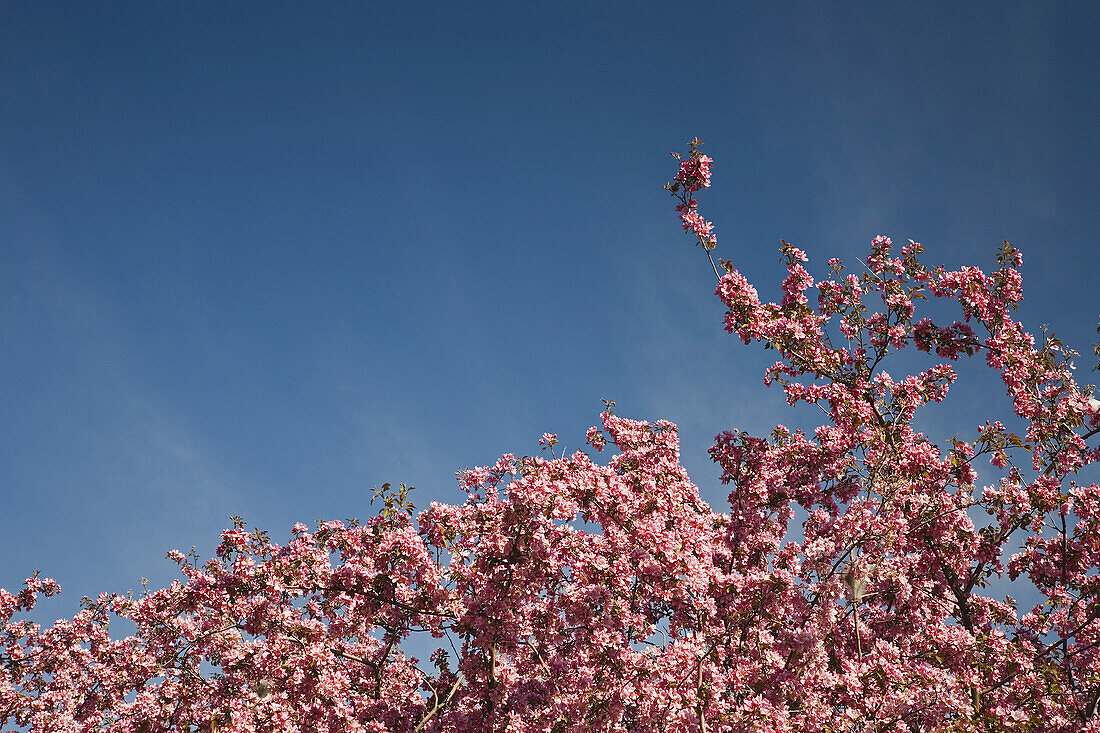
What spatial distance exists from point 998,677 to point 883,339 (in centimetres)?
546

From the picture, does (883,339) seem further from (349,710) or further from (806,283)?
(349,710)

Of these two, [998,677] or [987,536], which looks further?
[987,536]

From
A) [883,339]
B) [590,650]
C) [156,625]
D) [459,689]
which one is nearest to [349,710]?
[459,689]

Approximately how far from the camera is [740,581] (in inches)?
420

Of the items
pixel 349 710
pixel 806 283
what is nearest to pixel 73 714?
pixel 349 710

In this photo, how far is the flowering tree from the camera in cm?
990

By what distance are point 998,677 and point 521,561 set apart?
722 cm

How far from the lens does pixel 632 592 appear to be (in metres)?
10.1

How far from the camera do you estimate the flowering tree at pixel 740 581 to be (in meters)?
9.90

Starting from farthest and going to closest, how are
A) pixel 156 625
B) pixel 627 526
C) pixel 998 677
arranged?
pixel 156 625, pixel 998 677, pixel 627 526

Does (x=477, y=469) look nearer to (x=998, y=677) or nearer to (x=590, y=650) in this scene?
(x=590, y=650)

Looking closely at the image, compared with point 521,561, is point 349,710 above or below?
below

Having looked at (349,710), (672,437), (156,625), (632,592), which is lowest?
(349,710)

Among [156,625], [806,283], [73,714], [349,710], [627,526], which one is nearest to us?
[627,526]
